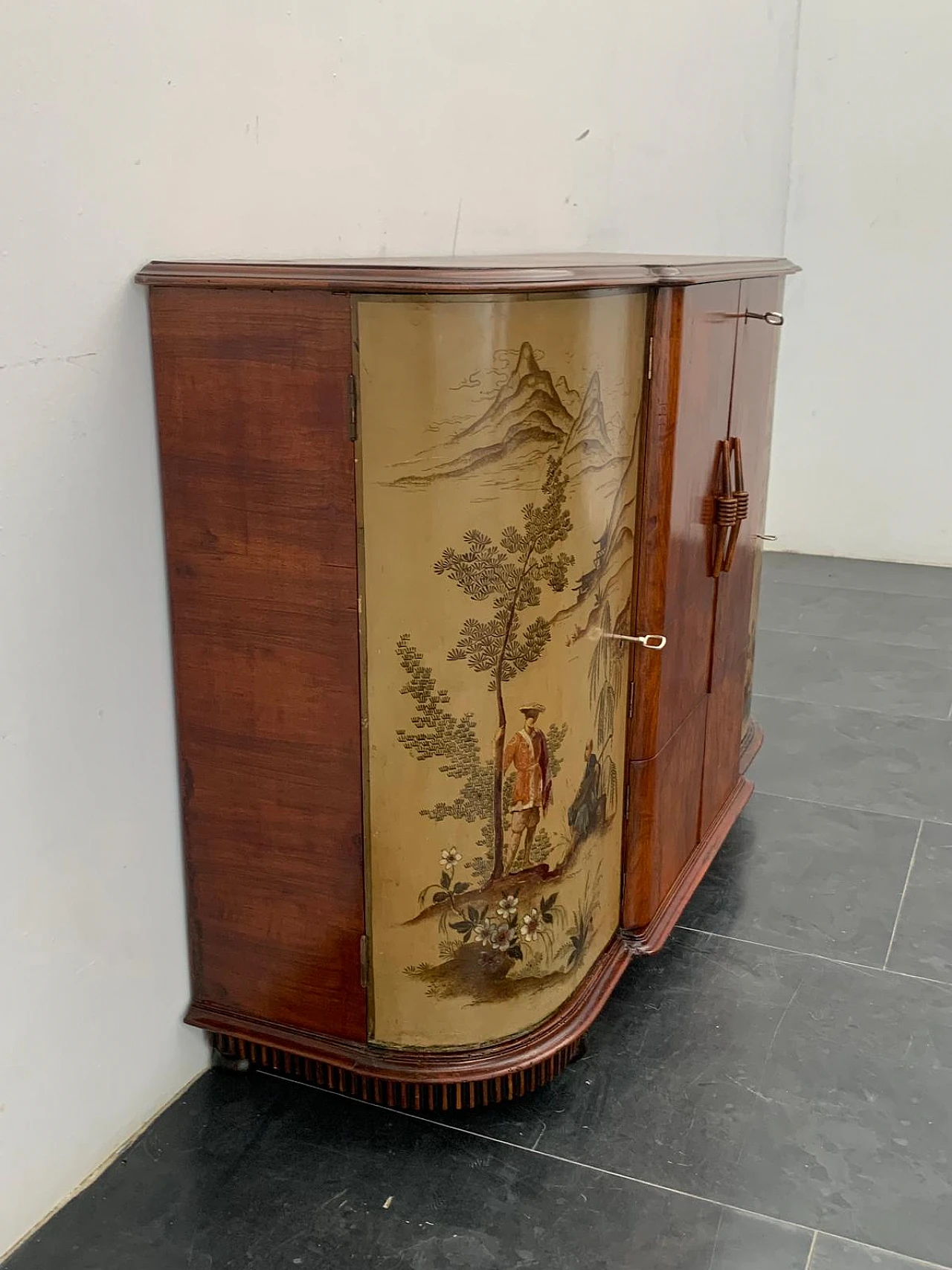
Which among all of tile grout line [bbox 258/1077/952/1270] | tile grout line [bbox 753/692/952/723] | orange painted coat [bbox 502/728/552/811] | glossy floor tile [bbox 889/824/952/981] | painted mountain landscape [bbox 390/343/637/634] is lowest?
tile grout line [bbox 258/1077/952/1270]

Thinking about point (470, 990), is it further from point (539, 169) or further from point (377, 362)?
point (539, 169)

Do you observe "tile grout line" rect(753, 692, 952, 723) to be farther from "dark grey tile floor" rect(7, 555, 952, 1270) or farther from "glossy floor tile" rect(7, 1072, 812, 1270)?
"glossy floor tile" rect(7, 1072, 812, 1270)

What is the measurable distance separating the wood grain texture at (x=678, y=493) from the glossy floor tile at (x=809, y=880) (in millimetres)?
434

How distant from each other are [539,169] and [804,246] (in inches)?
96.3

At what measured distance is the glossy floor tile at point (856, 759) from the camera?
2541mm

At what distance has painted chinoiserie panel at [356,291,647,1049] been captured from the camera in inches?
51.1

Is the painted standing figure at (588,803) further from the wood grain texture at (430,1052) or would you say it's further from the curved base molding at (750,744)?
the curved base molding at (750,744)

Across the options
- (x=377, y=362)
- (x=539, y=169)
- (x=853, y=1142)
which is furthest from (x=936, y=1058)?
(x=539, y=169)

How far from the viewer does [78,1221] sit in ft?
4.61

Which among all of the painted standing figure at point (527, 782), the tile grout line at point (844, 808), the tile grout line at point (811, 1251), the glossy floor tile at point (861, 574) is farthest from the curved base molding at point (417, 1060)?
the glossy floor tile at point (861, 574)

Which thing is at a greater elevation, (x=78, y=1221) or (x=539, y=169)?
(x=539, y=169)

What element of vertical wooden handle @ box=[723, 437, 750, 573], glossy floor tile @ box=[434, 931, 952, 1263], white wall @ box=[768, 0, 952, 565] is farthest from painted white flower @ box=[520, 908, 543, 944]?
white wall @ box=[768, 0, 952, 565]

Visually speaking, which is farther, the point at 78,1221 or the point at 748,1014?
the point at 748,1014

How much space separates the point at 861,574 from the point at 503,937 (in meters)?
3.27
